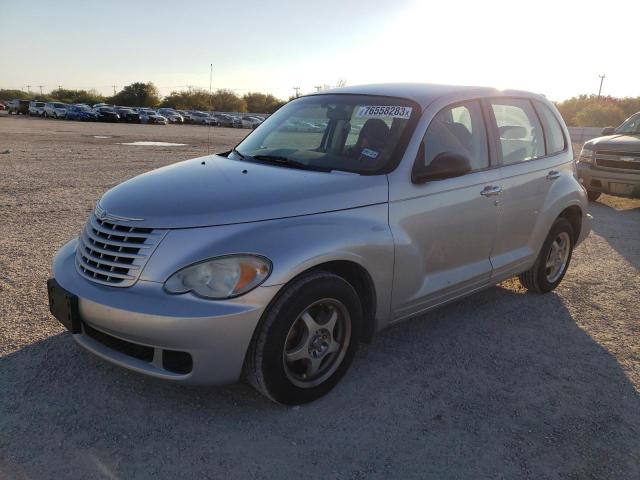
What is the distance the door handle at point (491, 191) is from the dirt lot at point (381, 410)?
107cm

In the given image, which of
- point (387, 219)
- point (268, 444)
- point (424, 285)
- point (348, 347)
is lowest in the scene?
point (268, 444)

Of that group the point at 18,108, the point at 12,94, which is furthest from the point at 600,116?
the point at 12,94

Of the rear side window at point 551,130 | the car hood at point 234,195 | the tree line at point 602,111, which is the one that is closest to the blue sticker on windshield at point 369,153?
the car hood at point 234,195

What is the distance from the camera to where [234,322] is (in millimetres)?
2615

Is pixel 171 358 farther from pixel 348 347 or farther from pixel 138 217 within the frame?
pixel 348 347

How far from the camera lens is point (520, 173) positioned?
4.33 meters

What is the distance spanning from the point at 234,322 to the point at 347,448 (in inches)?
33.7

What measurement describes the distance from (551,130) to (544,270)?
4.24 feet

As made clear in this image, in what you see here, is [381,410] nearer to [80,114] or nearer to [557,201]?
[557,201]

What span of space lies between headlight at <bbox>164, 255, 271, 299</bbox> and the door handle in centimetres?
200

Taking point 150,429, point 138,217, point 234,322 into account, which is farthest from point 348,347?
point 138,217

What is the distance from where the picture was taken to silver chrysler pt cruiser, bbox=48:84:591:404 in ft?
8.75

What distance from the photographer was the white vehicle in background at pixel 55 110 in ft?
165

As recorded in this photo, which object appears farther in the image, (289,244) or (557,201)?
(557,201)
